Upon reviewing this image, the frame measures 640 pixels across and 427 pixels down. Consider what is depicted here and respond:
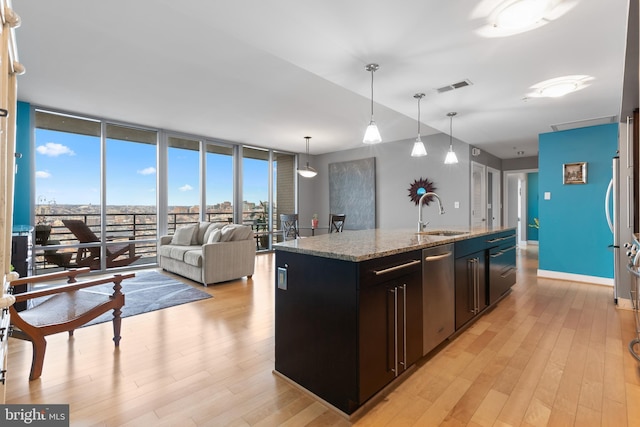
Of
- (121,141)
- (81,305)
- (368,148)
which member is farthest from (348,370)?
(368,148)

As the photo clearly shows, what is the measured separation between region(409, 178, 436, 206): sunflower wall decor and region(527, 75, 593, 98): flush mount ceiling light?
10.1ft

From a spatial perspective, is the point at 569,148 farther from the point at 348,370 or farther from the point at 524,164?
the point at 348,370

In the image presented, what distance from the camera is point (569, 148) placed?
4.54 m

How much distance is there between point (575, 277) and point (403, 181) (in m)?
3.36

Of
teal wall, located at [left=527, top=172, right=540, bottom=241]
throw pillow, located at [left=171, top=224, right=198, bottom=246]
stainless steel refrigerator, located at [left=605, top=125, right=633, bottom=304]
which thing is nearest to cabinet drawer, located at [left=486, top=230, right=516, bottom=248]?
stainless steel refrigerator, located at [left=605, top=125, right=633, bottom=304]

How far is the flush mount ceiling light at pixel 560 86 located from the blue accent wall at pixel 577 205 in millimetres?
1838

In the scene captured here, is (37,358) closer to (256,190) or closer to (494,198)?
(256,190)

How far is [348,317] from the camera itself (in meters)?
1.58

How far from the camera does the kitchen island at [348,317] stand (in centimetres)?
157

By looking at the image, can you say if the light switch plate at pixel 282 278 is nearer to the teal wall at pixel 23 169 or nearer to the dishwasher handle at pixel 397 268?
the dishwasher handle at pixel 397 268

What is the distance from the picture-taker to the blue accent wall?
429 cm

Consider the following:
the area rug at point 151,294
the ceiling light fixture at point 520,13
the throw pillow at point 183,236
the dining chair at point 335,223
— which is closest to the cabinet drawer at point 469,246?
the ceiling light fixture at point 520,13

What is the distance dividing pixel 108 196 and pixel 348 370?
5.32 m

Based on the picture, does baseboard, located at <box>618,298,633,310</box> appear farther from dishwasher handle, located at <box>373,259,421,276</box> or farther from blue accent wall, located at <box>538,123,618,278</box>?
dishwasher handle, located at <box>373,259,421,276</box>
